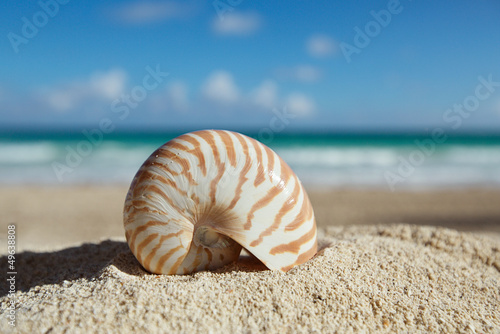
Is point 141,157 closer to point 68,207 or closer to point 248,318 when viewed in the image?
point 68,207

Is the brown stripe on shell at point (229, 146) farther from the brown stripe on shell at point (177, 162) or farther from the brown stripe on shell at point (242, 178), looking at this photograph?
the brown stripe on shell at point (177, 162)

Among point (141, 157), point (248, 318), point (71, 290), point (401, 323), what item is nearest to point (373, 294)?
point (401, 323)

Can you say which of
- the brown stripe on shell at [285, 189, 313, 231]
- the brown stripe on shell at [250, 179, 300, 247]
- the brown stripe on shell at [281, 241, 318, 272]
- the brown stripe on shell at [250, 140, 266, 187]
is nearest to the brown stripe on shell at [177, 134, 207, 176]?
the brown stripe on shell at [250, 140, 266, 187]

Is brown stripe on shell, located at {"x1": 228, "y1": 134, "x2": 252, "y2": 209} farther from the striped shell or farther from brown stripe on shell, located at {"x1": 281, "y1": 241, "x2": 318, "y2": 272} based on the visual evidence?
brown stripe on shell, located at {"x1": 281, "y1": 241, "x2": 318, "y2": 272}

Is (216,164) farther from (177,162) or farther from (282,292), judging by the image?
(282,292)

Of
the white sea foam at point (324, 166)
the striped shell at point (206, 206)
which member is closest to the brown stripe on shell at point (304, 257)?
the striped shell at point (206, 206)

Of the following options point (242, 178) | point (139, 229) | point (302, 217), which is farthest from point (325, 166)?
point (139, 229)
